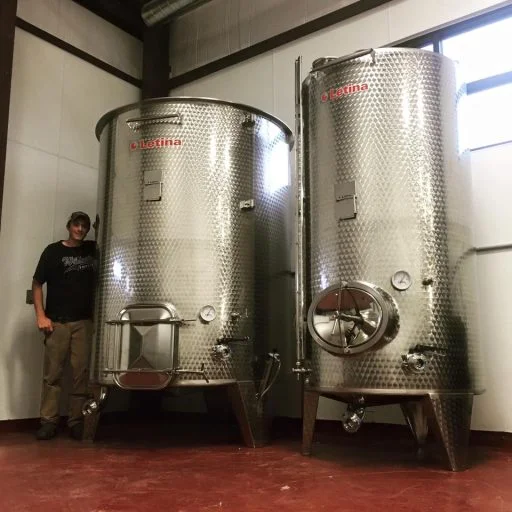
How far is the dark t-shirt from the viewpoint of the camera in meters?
4.53

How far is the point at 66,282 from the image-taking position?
15.0 ft

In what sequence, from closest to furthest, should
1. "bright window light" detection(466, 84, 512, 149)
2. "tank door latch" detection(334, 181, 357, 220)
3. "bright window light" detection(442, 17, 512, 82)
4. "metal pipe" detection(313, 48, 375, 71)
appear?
1. "tank door latch" detection(334, 181, 357, 220)
2. "metal pipe" detection(313, 48, 375, 71)
3. "bright window light" detection(466, 84, 512, 149)
4. "bright window light" detection(442, 17, 512, 82)

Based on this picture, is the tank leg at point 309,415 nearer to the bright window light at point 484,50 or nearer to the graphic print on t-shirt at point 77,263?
the graphic print on t-shirt at point 77,263

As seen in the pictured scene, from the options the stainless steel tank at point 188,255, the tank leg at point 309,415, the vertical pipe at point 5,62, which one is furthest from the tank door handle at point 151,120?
the tank leg at point 309,415

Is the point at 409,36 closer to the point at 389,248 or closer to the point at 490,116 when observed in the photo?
the point at 490,116

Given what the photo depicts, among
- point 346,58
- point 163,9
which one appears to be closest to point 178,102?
point 346,58

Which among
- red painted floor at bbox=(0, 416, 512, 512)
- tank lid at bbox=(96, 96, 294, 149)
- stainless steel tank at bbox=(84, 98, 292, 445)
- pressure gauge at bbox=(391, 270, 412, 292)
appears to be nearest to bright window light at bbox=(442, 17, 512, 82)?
tank lid at bbox=(96, 96, 294, 149)

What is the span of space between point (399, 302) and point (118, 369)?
1838 millimetres

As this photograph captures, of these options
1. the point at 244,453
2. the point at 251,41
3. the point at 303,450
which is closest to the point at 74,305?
the point at 244,453

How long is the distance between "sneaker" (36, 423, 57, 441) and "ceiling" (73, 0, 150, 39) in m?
4.04

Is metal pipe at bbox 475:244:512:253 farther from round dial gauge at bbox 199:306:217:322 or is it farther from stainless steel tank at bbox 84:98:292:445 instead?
round dial gauge at bbox 199:306:217:322

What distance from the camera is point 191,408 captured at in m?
5.49

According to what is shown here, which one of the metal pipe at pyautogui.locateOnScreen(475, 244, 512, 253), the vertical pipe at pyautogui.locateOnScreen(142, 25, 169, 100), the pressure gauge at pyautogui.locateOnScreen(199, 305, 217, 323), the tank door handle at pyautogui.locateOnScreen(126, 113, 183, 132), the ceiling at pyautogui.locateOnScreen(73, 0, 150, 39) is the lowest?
the pressure gauge at pyautogui.locateOnScreen(199, 305, 217, 323)

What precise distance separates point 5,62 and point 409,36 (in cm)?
326
